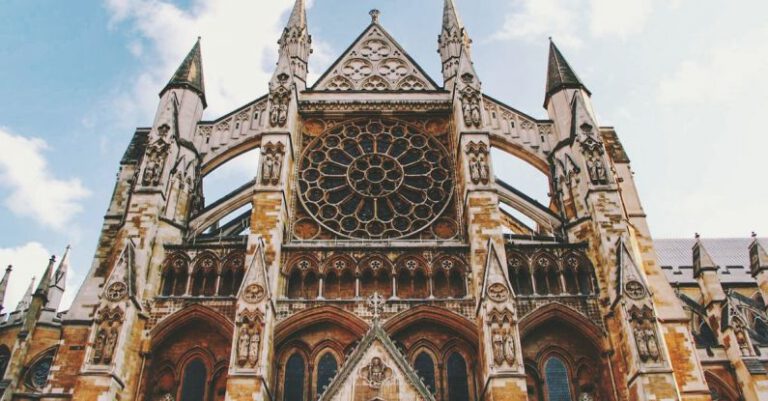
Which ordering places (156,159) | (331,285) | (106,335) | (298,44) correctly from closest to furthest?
(106,335) → (331,285) → (156,159) → (298,44)

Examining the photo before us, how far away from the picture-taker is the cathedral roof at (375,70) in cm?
2256

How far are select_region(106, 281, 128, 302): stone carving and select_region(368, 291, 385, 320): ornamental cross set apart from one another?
590 cm

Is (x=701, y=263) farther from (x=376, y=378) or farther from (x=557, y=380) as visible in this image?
(x=376, y=378)

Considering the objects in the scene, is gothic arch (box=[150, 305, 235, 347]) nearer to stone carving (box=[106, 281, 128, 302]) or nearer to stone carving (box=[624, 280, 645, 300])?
stone carving (box=[106, 281, 128, 302])

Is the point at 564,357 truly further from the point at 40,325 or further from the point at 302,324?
the point at 40,325

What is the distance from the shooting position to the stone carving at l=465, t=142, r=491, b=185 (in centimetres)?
1777

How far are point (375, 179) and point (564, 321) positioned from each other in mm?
7062

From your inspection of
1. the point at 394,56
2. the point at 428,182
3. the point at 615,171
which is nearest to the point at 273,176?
the point at 428,182

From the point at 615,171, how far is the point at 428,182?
5701 millimetres

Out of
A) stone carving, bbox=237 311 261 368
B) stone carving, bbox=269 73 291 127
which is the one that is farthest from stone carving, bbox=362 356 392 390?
stone carving, bbox=269 73 291 127

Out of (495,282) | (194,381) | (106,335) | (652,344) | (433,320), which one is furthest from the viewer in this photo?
(433,320)

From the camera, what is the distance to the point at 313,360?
51.9 feet

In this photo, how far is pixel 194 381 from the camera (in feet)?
51.2

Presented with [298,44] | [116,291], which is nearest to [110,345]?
A: [116,291]
